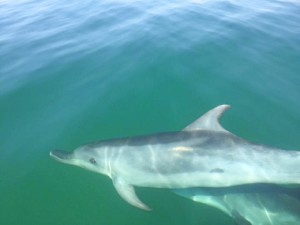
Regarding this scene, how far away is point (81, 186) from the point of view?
22.9ft

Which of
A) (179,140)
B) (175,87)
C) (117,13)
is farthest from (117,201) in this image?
(117,13)

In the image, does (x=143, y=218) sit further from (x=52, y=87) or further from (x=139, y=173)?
(x=52, y=87)

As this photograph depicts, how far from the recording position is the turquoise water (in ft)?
22.0

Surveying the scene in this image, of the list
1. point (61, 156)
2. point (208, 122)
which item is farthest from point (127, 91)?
point (208, 122)

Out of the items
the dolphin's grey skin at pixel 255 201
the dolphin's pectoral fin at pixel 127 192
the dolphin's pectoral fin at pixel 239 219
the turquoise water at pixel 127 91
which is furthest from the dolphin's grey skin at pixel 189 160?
the dolphin's pectoral fin at pixel 239 219

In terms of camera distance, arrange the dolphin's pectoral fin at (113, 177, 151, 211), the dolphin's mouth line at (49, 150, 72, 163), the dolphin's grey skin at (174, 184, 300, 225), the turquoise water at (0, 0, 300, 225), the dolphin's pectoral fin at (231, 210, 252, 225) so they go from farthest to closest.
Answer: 1. the dolphin's mouth line at (49, 150, 72, 163)
2. the turquoise water at (0, 0, 300, 225)
3. the dolphin's pectoral fin at (113, 177, 151, 211)
4. the dolphin's pectoral fin at (231, 210, 252, 225)
5. the dolphin's grey skin at (174, 184, 300, 225)

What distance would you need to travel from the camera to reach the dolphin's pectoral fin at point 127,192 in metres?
6.25

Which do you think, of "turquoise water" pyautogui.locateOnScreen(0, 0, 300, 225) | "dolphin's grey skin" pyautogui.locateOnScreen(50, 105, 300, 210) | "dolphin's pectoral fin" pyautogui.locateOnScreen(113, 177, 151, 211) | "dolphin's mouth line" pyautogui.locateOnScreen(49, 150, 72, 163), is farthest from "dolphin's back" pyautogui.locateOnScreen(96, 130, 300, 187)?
"dolphin's mouth line" pyautogui.locateOnScreen(49, 150, 72, 163)

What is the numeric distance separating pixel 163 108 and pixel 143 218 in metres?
3.13

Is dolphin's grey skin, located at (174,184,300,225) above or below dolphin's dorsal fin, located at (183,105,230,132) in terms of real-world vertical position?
below

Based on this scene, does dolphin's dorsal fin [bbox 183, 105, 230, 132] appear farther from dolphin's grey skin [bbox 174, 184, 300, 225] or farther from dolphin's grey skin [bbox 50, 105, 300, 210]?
dolphin's grey skin [bbox 174, 184, 300, 225]

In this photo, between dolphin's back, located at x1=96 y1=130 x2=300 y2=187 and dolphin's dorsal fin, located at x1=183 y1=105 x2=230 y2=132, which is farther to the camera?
dolphin's dorsal fin, located at x1=183 y1=105 x2=230 y2=132

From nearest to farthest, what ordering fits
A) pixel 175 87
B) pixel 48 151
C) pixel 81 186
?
pixel 81 186
pixel 48 151
pixel 175 87

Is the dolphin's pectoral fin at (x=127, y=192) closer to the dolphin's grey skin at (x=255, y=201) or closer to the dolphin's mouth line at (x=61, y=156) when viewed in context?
the dolphin's grey skin at (x=255, y=201)
